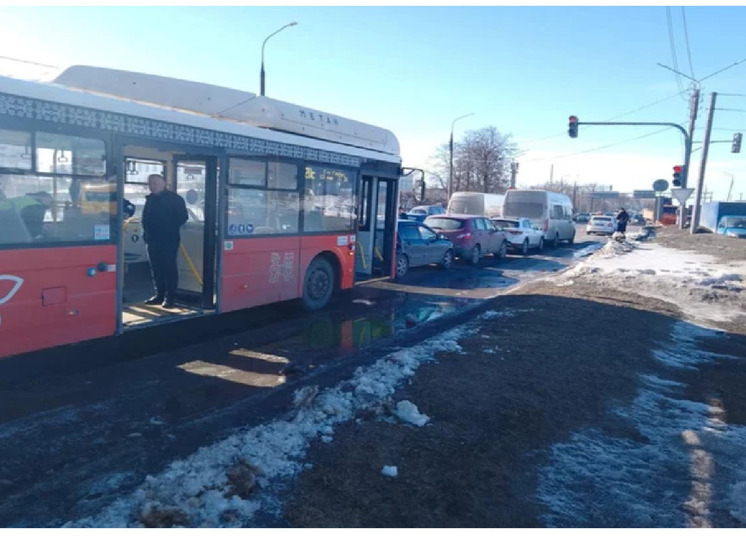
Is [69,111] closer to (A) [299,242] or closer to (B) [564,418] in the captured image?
(A) [299,242]

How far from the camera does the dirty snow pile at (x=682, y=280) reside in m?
11.9

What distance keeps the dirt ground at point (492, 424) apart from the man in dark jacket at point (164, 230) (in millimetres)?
3837

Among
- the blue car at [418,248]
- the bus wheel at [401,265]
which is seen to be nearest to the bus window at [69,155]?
the blue car at [418,248]

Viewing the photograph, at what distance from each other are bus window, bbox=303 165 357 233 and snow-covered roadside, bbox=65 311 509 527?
465cm

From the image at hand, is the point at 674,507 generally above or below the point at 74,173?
below

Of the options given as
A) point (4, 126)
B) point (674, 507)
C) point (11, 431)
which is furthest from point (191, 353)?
point (674, 507)

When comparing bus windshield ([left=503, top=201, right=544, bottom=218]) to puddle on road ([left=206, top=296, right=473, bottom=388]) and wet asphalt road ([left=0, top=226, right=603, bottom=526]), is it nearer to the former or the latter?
puddle on road ([left=206, top=296, right=473, bottom=388])

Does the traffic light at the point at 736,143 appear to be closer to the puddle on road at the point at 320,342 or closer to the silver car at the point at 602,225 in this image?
the silver car at the point at 602,225

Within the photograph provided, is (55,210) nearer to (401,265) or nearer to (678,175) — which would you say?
(401,265)

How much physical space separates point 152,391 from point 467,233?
14.8m

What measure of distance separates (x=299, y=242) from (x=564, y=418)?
18.0 feet

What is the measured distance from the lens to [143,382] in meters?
6.30

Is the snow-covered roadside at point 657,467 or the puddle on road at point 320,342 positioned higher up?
the snow-covered roadside at point 657,467

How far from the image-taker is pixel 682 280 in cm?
1466
